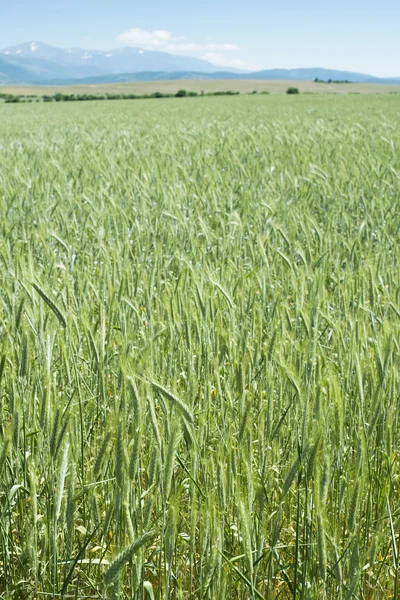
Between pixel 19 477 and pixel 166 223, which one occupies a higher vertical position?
pixel 166 223

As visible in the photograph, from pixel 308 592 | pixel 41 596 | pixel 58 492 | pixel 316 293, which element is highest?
pixel 316 293

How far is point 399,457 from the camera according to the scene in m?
1.69

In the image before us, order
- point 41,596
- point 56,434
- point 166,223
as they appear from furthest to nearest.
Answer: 1. point 166,223
2. point 41,596
3. point 56,434

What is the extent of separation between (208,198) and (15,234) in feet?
5.30

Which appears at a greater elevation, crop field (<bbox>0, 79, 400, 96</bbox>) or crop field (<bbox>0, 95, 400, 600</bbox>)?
crop field (<bbox>0, 79, 400, 96</bbox>)

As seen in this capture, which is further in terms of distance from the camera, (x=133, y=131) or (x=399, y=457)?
(x=133, y=131)

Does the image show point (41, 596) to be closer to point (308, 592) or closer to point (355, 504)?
point (308, 592)

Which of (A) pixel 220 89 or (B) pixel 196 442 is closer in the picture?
(B) pixel 196 442

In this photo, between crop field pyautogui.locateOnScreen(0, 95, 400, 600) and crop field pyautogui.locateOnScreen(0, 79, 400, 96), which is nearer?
crop field pyautogui.locateOnScreen(0, 95, 400, 600)

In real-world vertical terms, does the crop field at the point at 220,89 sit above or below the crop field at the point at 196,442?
above

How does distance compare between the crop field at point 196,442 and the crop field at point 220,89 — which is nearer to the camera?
the crop field at point 196,442

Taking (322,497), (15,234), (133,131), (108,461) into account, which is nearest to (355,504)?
(322,497)

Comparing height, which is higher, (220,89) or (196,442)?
(220,89)

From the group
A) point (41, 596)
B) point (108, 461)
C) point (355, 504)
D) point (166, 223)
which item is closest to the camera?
point (355, 504)
